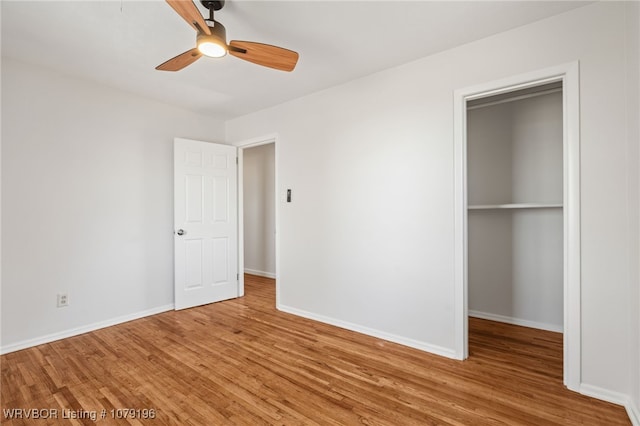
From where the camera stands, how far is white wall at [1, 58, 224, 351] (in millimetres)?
2637

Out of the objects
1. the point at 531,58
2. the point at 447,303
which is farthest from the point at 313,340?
the point at 531,58

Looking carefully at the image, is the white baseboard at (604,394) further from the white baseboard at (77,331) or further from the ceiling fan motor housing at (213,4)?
the white baseboard at (77,331)

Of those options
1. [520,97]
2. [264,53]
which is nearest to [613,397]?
[520,97]

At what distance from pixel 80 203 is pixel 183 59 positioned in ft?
6.44

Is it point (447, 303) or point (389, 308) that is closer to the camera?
point (447, 303)

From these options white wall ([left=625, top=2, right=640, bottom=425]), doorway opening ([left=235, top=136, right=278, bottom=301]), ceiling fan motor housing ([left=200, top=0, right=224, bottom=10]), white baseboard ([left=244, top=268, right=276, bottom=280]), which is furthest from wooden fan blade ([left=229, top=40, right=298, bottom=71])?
white baseboard ([left=244, top=268, right=276, bottom=280])

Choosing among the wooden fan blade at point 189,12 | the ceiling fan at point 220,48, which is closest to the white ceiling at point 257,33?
the ceiling fan at point 220,48

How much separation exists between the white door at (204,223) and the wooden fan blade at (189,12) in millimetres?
2232

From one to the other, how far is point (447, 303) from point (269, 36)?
2.51 m

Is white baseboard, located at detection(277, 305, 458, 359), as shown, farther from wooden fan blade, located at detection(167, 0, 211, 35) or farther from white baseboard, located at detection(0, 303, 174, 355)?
wooden fan blade, located at detection(167, 0, 211, 35)

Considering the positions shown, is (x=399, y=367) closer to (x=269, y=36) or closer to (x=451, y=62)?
(x=451, y=62)

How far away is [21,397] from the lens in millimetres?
1937

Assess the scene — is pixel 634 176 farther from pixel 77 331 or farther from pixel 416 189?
pixel 77 331

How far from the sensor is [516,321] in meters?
3.18
